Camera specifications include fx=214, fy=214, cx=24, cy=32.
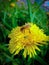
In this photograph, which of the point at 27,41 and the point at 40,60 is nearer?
the point at 27,41

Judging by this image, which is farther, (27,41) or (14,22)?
(14,22)

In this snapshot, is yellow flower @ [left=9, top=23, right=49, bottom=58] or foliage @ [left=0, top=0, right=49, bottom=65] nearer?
yellow flower @ [left=9, top=23, right=49, bottom=58]

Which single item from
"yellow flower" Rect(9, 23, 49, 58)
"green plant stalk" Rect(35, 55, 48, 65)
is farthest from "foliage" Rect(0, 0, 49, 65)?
"yellow flower" Rect(9, 23, 49, 58)

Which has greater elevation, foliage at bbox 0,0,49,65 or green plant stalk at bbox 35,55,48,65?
foliage at bbox 0,0,49,65

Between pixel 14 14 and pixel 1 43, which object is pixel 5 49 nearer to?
pixel 1 43

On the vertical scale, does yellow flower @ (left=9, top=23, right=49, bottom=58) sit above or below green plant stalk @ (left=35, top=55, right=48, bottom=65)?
above

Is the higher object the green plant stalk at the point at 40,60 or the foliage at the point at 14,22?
the foliage at the point at 14,22

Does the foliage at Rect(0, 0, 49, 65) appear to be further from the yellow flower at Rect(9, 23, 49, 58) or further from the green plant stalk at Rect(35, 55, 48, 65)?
the yellow flower at Rect(9, 23, 49, 58)

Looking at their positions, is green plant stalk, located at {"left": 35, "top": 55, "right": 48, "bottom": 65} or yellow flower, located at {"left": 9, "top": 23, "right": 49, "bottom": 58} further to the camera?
green plant stalk, located at {"left": 35, "top": 55, "right": 48, "bottom": 65}

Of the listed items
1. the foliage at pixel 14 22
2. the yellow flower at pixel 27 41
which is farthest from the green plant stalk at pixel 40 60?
the yellow flower at pixel 27 41

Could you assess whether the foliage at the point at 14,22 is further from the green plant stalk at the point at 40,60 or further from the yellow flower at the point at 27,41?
the yellow flower at the point at 27,41

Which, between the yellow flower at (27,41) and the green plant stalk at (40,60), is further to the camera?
the green plant stalk at (40,60)
